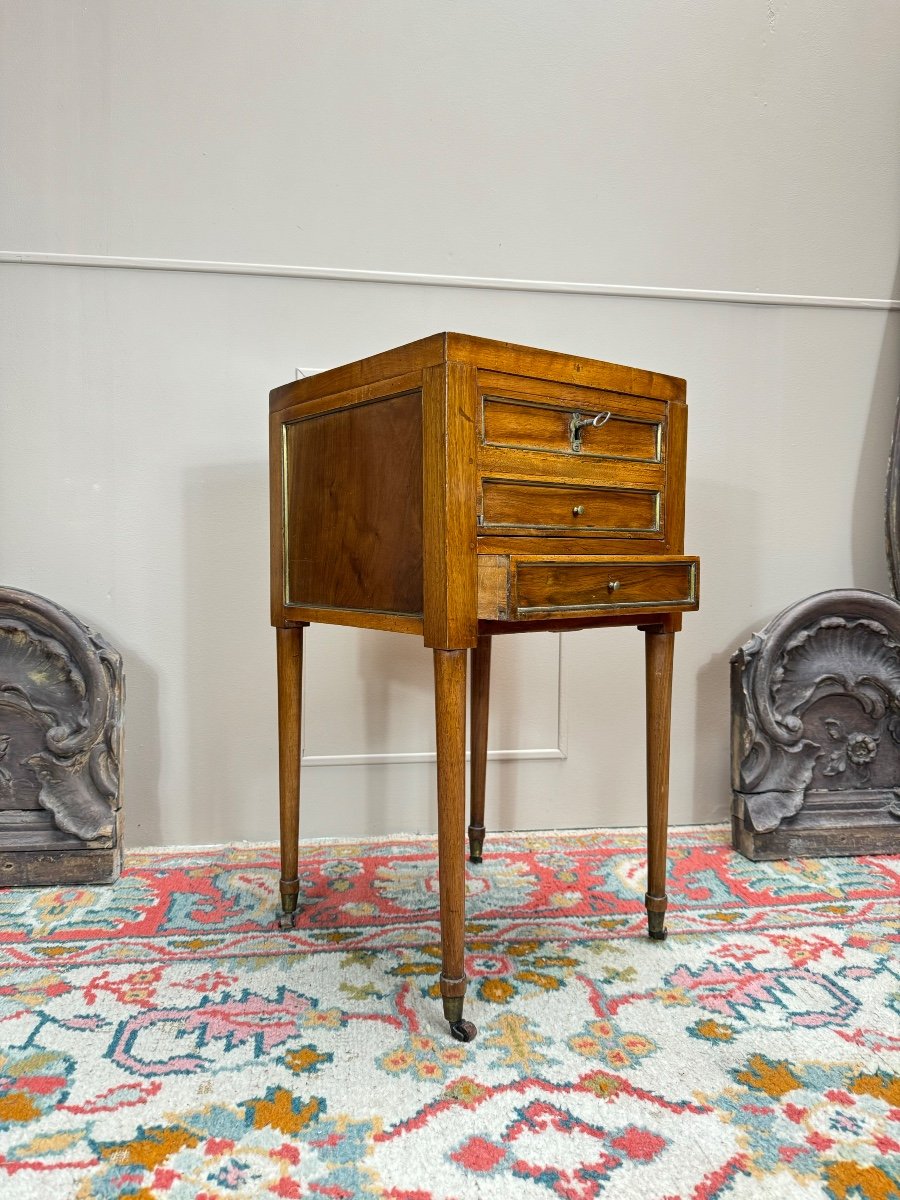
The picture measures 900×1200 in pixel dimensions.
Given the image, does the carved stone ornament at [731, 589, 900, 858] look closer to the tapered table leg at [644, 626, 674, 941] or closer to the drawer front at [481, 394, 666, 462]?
the tapered table leg at [644, 626, 674, 941]

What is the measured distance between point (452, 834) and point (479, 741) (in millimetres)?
694

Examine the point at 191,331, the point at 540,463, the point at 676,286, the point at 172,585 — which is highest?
the point at 676,286

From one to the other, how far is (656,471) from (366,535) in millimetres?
543

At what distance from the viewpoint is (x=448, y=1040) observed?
1.21 m

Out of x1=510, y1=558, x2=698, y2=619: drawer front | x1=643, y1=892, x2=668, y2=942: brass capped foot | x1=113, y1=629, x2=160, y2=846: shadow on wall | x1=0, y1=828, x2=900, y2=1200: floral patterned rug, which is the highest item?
x1=510, y1=558, x2=698, y2=619: drawer front

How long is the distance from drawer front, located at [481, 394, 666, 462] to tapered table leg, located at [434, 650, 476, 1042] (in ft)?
1.15

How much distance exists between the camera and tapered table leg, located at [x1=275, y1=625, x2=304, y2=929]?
62.5 inches

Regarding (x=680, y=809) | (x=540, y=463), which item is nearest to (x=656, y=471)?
(x=540, y=463)

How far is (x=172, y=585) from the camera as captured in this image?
2047 mm

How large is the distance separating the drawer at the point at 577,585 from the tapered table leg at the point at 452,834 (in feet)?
0.35

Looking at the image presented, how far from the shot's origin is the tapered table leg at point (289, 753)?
5.21 feet

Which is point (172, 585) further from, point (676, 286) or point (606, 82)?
point (606, 82)

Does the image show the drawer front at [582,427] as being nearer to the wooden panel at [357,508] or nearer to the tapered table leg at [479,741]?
the wooden panel at [357,508]

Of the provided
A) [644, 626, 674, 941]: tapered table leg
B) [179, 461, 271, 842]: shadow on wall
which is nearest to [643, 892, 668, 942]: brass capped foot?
[644, 626, 674, 941]: tapered table leg
